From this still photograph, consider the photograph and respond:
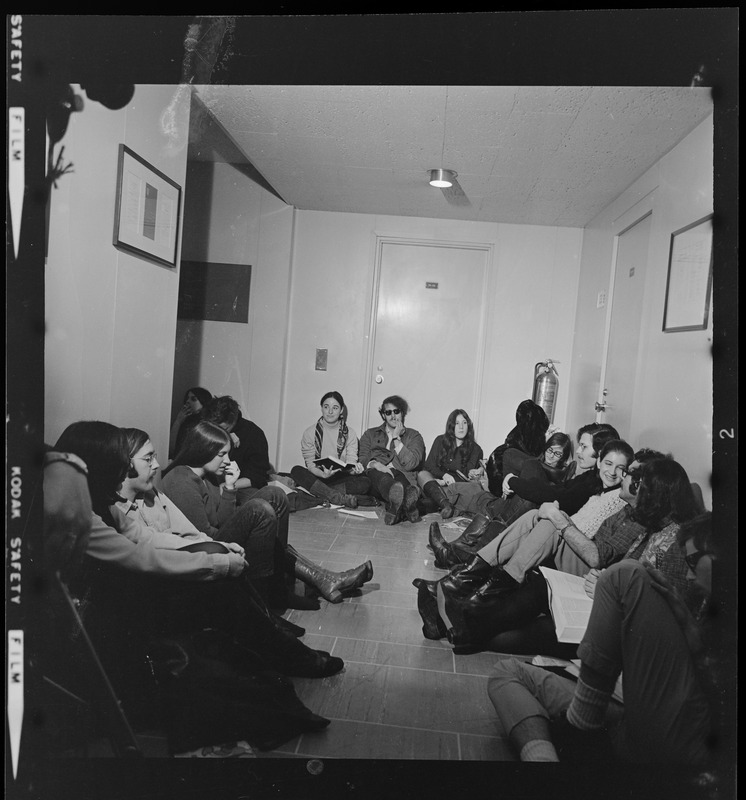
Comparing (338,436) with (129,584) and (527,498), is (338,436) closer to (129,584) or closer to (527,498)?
(527,498)

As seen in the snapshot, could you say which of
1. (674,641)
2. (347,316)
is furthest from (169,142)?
(674,641)

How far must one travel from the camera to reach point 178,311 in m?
1.77

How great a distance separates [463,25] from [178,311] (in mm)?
1143

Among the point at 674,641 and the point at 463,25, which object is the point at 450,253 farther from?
the point at 674,641

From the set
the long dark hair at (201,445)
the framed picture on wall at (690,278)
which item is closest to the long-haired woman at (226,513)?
the long dark hair at (201,445)

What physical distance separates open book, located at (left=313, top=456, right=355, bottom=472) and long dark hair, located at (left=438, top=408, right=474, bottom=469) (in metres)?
0.30

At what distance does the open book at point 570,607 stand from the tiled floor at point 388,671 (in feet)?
0.72

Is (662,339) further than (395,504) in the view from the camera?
No

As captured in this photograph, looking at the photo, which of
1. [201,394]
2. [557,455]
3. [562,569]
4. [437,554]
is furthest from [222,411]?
[562,569]

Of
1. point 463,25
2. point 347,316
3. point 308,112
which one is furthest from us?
point 347,316

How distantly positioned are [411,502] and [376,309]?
62 centimetres

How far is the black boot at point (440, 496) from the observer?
183cm

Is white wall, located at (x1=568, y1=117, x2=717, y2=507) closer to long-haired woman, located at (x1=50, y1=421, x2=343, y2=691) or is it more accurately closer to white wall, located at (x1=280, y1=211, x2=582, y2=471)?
white wall, located at (x1=280, y1=211, x2=582, y2=471)

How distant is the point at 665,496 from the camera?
1679 millimetres
